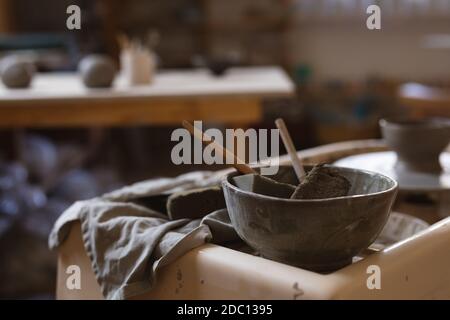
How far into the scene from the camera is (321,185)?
82 cm

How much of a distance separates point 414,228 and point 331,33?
12.4 feet

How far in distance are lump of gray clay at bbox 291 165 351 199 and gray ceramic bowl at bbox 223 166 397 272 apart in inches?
1.9

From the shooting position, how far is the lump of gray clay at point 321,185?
2.67 feet

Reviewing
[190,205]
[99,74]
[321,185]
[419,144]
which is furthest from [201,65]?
[321,185]

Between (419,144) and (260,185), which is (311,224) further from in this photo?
(419,144)

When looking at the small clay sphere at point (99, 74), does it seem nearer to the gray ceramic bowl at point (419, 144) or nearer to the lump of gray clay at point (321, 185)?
the gray ceramic bowl at point (419, 144)

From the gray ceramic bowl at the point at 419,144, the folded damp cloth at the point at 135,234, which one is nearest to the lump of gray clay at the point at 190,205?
the folded damp cloth at the point at 135,234

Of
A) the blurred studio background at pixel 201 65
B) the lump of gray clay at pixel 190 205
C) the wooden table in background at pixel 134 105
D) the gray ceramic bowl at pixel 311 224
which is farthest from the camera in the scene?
the blurred studio background at pixel 201 65

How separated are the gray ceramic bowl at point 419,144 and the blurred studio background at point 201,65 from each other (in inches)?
58.8

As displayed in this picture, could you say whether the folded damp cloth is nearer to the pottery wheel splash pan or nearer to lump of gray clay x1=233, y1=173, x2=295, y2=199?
lump of gray clay x1=233, y1=173, x2=295, y2=199

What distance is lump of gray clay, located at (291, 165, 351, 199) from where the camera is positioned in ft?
2.67

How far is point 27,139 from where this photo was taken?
4164mm
